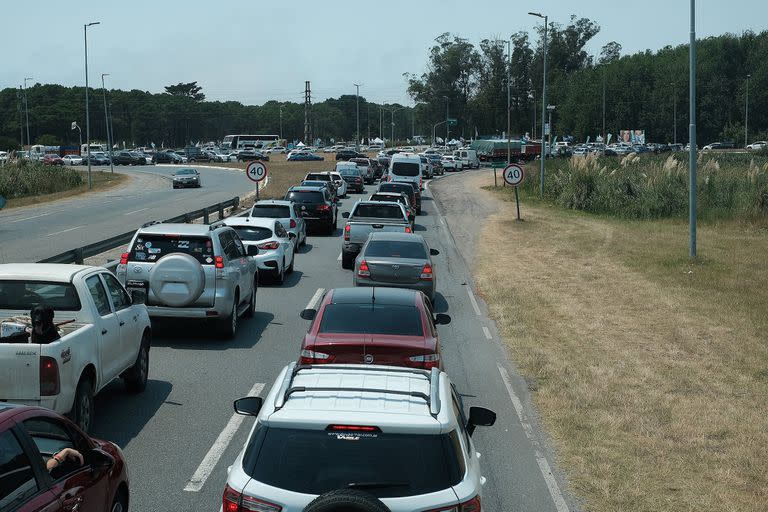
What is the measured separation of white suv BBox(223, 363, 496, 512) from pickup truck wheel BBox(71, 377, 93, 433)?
15.5 feet

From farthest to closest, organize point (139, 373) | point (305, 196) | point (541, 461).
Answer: point (305, 196)
point (139, 373)
point (541, 461)

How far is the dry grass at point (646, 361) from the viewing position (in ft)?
32.4

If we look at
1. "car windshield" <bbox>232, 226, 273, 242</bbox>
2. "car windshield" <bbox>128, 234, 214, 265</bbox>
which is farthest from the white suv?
"car windshield" <bbox>232, 226, 273, 242</bbox>

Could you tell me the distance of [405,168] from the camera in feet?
173

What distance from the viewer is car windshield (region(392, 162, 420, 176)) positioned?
5262 centimetres

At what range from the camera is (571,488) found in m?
9.47

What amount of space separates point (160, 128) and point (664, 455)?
174076mm

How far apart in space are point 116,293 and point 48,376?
282 cm

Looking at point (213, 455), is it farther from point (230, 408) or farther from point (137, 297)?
point (137, 297)

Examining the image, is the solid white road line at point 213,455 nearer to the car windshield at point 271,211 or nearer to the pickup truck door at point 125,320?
the pickup truck door at point 125,320

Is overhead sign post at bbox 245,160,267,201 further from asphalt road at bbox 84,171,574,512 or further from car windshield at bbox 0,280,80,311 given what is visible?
car windshield at bbox 0,280,80,311

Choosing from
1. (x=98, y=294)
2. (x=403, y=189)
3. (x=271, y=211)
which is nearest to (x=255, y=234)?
(x=271, y=211)

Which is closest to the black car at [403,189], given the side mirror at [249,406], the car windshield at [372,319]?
the car windshield at [372,319]

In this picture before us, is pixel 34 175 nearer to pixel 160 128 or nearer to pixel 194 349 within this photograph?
pixel 194 349
